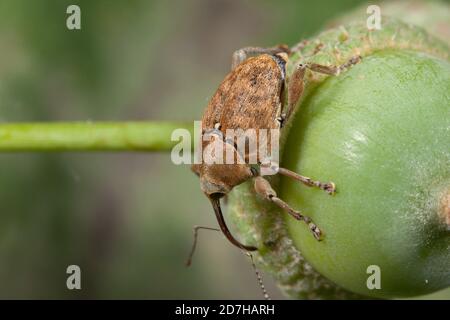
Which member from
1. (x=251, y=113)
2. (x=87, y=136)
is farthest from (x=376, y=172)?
(x=87, y=136)

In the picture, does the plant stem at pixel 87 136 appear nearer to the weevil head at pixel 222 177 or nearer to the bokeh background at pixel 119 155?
the weevil head at pixel 222 177

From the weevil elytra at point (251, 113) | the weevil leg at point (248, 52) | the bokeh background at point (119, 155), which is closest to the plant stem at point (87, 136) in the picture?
the weevil leg at point (248, 52)

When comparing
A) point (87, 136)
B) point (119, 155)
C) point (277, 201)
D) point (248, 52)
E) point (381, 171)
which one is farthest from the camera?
point (119, 155)

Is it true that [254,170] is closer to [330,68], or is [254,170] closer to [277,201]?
[277,201]

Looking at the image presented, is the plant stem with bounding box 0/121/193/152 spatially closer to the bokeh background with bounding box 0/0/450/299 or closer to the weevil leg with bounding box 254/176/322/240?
the weevil leg with bounding box 254/176/322/240

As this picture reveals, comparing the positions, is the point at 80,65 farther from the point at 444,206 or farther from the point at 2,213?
the point at 444,206

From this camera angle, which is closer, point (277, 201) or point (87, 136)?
point (277, 201)
